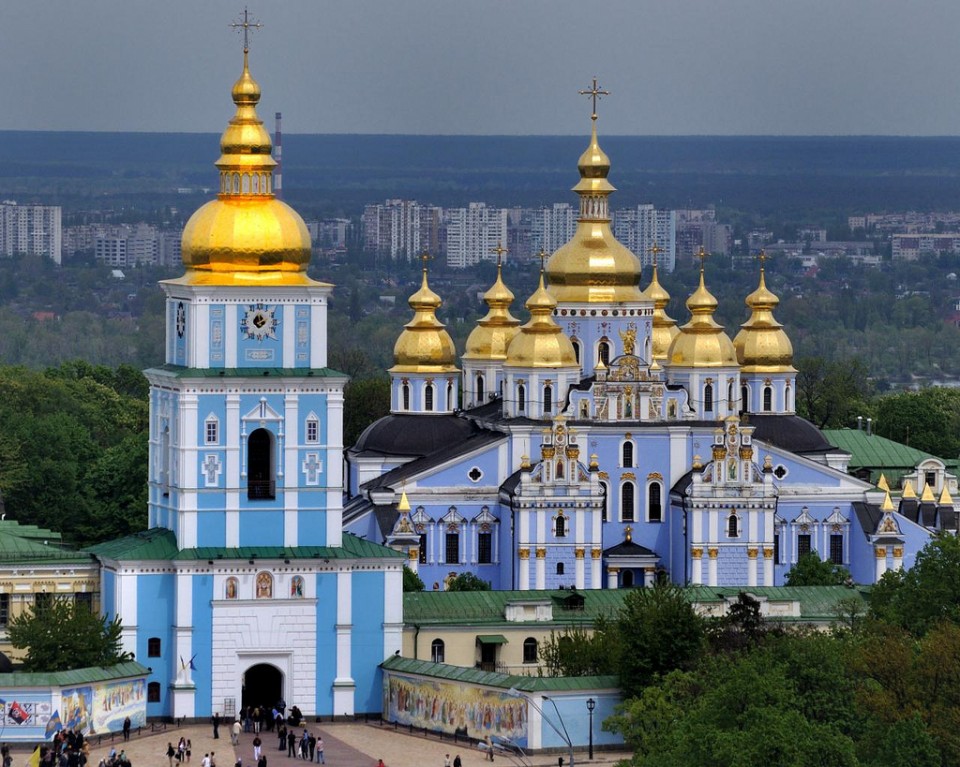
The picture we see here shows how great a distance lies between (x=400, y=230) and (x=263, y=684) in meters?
115

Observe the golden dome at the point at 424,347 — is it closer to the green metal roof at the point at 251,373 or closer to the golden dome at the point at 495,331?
the golden dome at the point at 495,331

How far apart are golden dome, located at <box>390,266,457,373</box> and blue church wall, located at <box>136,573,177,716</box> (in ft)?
57.2

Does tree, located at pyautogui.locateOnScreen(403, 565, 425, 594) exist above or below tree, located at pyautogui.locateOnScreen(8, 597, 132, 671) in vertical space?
above

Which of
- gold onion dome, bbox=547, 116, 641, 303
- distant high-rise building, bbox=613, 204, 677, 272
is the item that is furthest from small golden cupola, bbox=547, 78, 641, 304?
distant high-rise building, bbox=613, 204, 677, 272

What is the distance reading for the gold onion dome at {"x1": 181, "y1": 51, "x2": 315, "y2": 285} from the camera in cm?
4356

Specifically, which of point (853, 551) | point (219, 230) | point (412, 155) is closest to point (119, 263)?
point (412, 155)

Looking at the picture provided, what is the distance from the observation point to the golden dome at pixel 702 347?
5775 centimetres

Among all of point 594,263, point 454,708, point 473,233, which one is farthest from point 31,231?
point 454,708

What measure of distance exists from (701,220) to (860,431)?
96405 mm

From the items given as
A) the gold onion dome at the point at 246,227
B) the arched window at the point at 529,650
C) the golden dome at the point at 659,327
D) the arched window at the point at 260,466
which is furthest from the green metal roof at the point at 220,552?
the golden dome at the point at 659,327

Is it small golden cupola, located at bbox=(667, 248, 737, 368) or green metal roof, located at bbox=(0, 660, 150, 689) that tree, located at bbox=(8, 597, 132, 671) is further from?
small golden cupola, located at bbox=(667, 248, 737, 368)

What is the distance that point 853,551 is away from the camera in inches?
2266

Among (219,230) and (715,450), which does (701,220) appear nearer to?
(715,450)

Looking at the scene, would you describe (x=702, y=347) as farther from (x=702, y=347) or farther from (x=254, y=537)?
(x=254, y=537)
